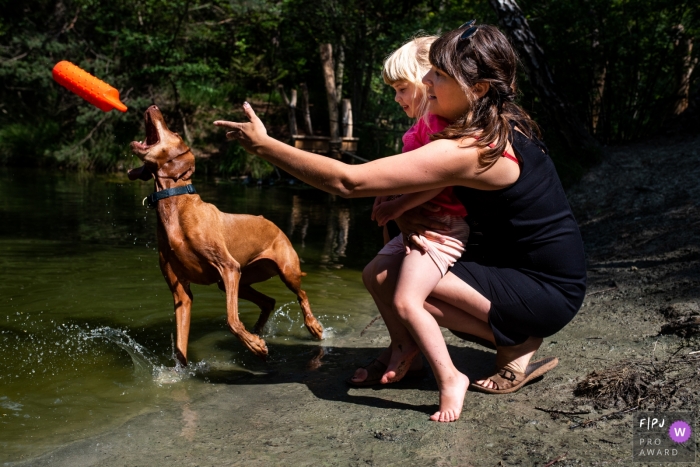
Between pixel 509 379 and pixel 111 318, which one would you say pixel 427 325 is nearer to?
pixel 509 379

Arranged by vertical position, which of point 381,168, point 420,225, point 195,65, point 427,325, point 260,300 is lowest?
point 260,300

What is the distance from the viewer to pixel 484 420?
337 cm

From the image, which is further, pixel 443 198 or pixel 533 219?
pixel 443 198

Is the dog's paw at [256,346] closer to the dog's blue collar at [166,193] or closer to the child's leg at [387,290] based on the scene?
the child's leg at [387,290]

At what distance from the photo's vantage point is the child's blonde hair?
13.1 feet

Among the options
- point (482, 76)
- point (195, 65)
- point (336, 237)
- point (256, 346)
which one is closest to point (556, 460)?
point (482, 76)

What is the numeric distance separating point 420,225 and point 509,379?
3.12ft

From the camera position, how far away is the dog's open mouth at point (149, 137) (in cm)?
450

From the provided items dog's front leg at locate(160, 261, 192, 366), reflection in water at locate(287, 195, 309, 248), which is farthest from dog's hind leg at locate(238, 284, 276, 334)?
reflection in water at locate(287, 195, 309, 248)

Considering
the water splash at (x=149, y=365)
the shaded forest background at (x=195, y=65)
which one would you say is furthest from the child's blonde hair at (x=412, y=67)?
the shaded forest background at (x=195, y=65)

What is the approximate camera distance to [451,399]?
11.2ft

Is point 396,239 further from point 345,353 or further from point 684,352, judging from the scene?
point 684,352

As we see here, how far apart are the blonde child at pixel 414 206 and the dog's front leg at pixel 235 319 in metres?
0.68

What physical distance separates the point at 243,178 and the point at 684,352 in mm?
15500
